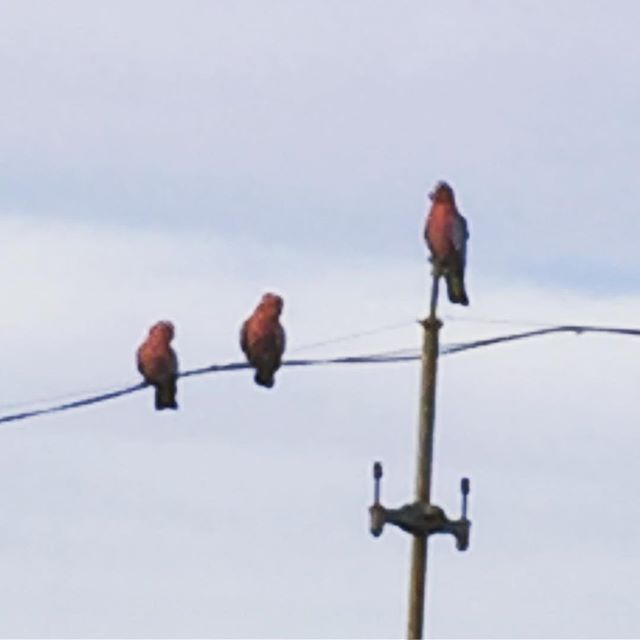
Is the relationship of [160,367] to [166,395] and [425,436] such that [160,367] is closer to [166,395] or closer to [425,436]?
[166,395]

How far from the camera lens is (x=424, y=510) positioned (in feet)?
80.4

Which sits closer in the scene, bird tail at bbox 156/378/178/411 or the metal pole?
the metal pole

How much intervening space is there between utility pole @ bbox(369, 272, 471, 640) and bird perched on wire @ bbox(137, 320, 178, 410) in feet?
8.62

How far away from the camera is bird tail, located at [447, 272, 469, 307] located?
25109 millimetres

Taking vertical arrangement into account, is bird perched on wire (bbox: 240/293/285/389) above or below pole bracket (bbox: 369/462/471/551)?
above

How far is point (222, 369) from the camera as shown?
24.4 m

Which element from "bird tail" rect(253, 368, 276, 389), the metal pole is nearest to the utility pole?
the metal pole

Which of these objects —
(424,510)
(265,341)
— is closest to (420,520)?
(424,510)

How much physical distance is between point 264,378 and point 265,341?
0.47 meters

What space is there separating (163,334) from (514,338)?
13.8ft

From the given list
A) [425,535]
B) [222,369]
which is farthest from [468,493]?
[222,369]

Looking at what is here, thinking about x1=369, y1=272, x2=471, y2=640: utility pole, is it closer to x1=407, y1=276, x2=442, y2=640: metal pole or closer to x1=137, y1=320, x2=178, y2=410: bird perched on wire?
x1=407, y1=276, x2=442, y2=640: metal pole

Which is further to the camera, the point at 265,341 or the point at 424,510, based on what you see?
the point at 265,341

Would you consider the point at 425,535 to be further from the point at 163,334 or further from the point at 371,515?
the point at 163,334
